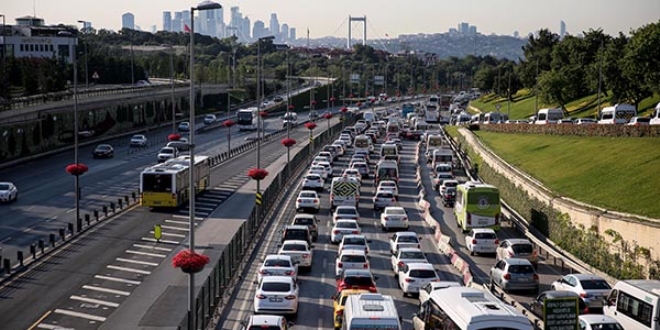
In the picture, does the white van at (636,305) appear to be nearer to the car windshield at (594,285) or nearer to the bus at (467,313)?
the car windshield at (594,285)

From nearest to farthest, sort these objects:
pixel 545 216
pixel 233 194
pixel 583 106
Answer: pixel 545 216
pixel 233 194
pixel 583 106

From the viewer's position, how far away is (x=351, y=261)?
35.8 metres

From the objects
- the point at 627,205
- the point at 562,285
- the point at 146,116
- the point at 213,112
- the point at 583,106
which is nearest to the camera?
the point at 562,285

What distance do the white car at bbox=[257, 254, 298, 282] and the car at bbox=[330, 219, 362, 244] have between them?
9.48m

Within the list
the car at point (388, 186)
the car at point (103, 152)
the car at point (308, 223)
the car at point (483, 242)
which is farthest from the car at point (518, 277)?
the car at point (103, 152)

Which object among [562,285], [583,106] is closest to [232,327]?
[562,285]

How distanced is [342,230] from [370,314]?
21994 millimetres

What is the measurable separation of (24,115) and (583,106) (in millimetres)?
56281

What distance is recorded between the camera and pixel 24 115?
3243 inches

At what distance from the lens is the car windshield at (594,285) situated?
102 ft

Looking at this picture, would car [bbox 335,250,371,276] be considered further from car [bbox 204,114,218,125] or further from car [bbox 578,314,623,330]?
car [bbox 204,114,218,125]

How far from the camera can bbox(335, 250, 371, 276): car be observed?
3556cm

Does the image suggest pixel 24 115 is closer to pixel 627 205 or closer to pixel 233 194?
pixel 233 194

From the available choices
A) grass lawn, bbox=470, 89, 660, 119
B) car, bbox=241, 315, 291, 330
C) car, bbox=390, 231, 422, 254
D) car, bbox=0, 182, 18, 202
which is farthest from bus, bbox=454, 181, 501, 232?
grass lawn, bbox=470, 89, 660, 119
